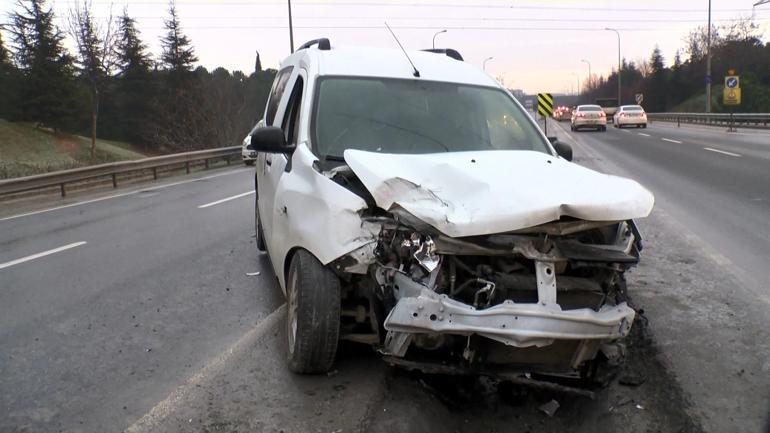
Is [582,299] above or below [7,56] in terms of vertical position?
below

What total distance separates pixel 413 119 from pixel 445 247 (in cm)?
189

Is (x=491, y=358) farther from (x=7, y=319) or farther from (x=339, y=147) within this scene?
(x=7, y=319)

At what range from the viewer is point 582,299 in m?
3.37

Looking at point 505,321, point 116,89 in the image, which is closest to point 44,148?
point 116,89

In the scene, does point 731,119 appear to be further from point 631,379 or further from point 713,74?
point 713,74

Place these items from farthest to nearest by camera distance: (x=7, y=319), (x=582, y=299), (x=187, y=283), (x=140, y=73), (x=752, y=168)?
(x=140, y=73) → (x=752, y=168) → (x=187, y=283) → (x=7, y=319) → (x=582, y=299)

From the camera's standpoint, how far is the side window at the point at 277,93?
639 centimetres

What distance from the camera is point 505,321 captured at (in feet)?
10.2

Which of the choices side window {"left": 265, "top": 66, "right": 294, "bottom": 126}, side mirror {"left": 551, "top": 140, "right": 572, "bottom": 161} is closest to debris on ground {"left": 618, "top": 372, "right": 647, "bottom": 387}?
side mirror {"left": 551, "top": 140, "right": 572, "bottom": 161}

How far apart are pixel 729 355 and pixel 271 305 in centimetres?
358

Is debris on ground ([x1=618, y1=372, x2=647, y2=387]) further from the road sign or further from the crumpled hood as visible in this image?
the road sign

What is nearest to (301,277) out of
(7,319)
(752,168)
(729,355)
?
(729,355)

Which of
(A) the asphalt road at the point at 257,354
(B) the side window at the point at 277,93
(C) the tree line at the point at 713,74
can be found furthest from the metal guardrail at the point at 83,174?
(C) the tree line at the point at 713,74

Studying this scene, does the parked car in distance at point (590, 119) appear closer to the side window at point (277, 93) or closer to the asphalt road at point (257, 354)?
the asphalt road at point (257, 354)
